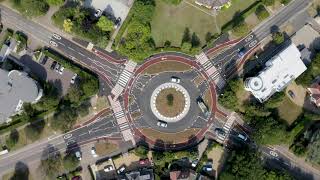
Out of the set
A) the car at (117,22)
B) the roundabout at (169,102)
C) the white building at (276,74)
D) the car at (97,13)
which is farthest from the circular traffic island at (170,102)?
the car at (97,13)

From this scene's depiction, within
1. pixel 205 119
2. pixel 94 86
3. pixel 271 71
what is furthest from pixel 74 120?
pixel 271 71

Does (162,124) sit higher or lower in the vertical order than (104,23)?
lower

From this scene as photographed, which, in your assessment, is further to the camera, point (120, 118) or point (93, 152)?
point (120, 118)

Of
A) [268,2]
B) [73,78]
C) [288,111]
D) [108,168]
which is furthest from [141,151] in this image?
[268,2]

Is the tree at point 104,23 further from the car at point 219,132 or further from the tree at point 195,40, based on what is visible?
the car at point 219,132

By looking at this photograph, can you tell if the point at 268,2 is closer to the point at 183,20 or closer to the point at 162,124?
the point at 183,20

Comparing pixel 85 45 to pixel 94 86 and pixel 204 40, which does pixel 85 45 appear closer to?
pixel 94 86
